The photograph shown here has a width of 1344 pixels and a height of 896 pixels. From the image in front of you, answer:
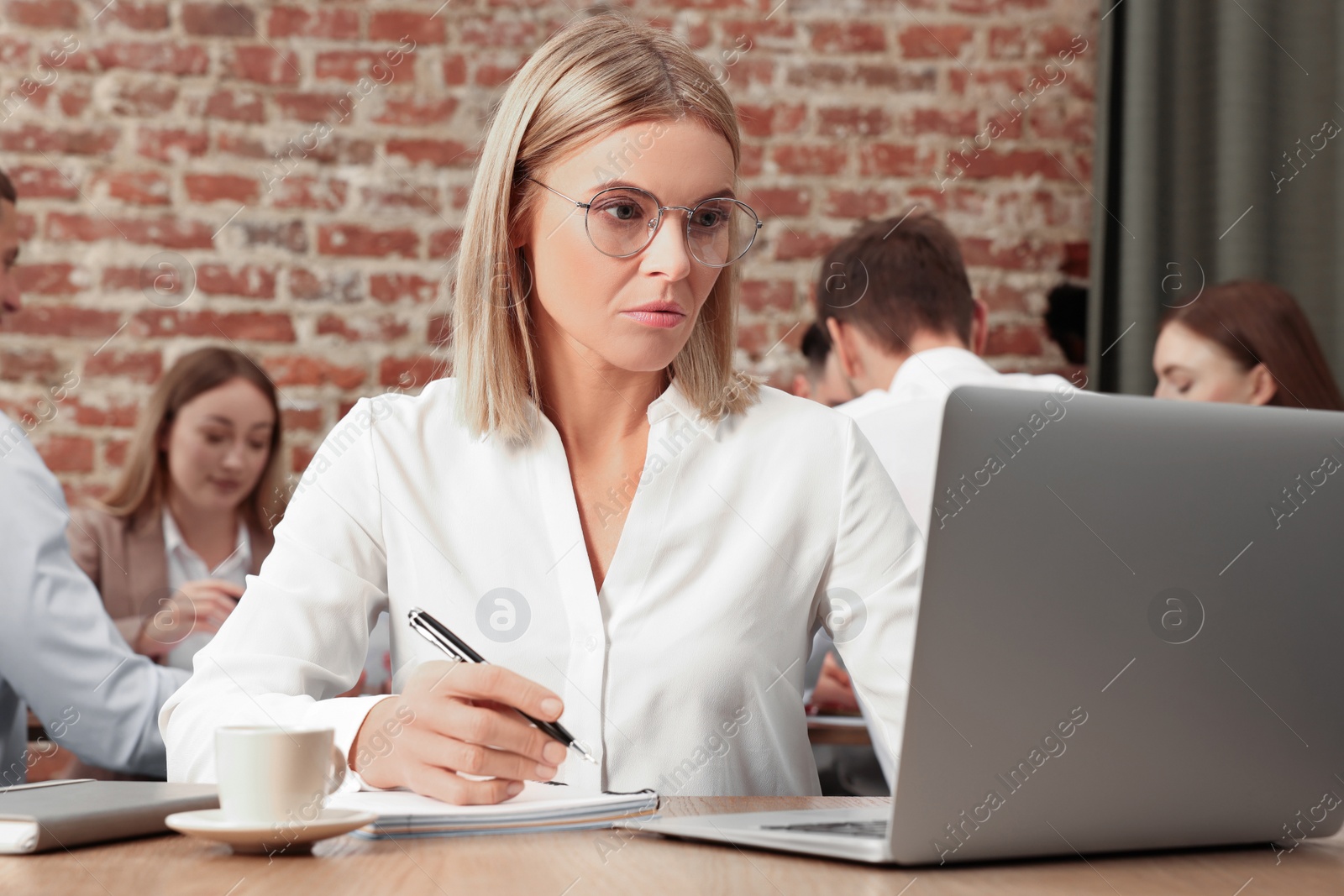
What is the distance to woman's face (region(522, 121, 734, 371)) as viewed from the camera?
1.23m

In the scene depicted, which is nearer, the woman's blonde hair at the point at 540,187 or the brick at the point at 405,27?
the woman's blonde hair at the point at 540,187

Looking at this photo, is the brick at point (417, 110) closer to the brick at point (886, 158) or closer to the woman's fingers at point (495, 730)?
the brick at point (886, 158)

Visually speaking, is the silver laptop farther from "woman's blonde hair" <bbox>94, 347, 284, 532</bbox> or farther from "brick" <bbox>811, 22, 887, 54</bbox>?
"brick" <bbox>811, 22, 887, 54</bbox>

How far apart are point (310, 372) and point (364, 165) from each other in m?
0.58

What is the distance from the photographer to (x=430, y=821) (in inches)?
31.2

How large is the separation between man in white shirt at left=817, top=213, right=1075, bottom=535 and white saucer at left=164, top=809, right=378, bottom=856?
5.72ft

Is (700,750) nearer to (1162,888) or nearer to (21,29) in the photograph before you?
(1162,888)

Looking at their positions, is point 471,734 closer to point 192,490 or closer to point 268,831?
point 268,831

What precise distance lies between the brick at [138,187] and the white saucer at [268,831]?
2769mm

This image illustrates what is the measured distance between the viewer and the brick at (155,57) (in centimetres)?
315

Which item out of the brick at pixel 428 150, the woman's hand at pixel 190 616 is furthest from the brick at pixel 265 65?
the woman's hand at pixel 190 616

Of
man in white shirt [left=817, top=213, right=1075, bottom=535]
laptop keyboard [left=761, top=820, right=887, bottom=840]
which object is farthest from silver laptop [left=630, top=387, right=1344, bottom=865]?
man in white shirt [left=817, top=213, right=1075, bottom=535]

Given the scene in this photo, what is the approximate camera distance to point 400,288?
10.6ft

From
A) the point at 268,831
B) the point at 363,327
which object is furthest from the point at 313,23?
the point at 268,831
